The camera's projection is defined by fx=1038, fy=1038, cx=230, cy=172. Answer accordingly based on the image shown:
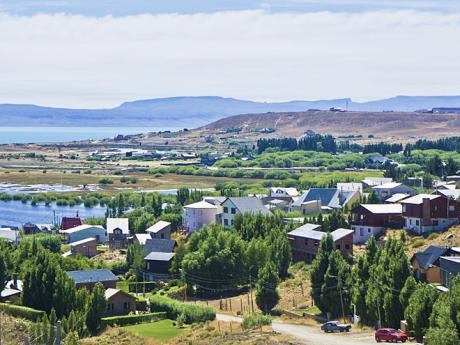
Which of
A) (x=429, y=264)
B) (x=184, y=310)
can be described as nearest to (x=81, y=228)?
(x=184, y=310)

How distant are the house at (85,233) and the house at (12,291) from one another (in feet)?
55.0

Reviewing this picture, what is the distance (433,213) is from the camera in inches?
1893

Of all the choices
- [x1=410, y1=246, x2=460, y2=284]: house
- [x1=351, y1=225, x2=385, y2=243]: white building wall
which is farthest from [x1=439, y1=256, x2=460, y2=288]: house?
[x1=351, y1=225, x2=385, y2=243]: white building wall

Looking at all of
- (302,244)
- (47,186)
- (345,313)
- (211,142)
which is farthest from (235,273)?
(211,142)

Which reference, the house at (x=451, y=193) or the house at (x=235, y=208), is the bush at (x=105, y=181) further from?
the house at (x=451, y=193)

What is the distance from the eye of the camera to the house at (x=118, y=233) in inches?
2291

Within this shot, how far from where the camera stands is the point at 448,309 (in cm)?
2733

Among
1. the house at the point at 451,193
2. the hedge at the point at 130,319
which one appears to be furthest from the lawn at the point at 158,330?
the house at the point at 451,193

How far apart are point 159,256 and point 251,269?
21.3 ft

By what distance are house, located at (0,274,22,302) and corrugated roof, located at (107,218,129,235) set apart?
16.9 metres

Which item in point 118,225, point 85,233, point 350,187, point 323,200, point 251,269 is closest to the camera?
point 251,269

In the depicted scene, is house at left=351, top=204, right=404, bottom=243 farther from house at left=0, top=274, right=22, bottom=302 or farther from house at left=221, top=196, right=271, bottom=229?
house at left=0, top=274, right=22, bottom=302

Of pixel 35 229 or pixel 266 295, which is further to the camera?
pixel 35 229

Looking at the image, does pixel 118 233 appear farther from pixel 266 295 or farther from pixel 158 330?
pixel 158 330
